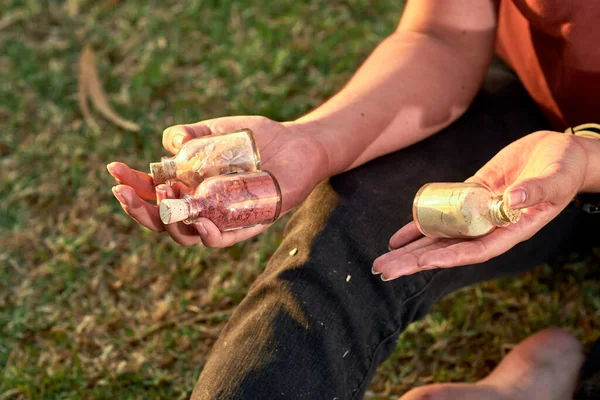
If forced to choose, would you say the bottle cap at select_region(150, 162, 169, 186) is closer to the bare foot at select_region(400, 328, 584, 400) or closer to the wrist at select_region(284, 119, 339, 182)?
the wrist at select_region(284, 119, 339, 182)

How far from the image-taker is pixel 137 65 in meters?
2.28

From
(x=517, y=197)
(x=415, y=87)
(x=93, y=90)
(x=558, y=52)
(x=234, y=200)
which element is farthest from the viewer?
(x=93, y=90)

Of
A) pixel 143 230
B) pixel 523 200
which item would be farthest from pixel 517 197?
pixel 143 230

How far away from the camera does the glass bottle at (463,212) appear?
1.05 meters

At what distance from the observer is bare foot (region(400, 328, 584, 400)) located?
134 cm

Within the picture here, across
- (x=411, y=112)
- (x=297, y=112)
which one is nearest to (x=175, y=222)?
(x=411, y=112)

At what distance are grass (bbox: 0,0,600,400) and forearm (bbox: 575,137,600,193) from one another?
0.59 m

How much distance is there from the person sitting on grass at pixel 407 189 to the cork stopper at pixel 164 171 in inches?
0.9

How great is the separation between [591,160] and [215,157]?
59cm

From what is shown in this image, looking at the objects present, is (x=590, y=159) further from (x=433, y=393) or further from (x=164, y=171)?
(x=164, y=171)

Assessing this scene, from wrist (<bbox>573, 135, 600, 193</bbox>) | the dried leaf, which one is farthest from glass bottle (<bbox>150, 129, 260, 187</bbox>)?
the dried leaf

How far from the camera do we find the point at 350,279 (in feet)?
3.84

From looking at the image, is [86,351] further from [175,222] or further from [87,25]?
[87,25]

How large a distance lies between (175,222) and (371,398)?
635mm
